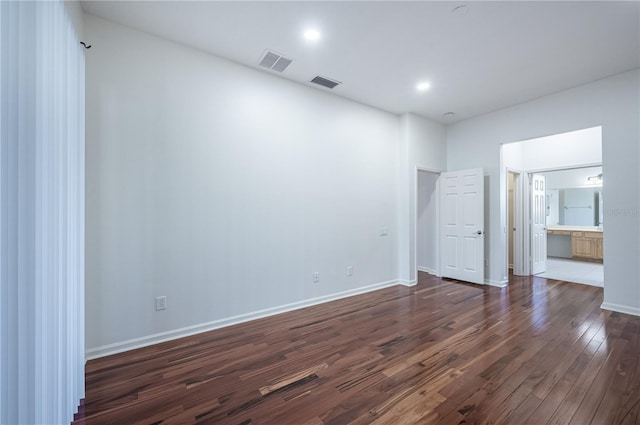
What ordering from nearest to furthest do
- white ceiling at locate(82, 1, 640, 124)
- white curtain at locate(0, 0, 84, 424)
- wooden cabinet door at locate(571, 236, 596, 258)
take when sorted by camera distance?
white curtain at locate(0, 0, 84, 424) → white ceiling at locate(82, 1, 640, 124) → wooden cabinet door at locate(571, 236, 596, 258)

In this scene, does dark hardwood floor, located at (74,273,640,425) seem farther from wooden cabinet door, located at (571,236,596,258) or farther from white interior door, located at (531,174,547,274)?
wooden cabinet door, located at (571,236,596,258)

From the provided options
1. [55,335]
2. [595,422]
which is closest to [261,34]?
[55,335]

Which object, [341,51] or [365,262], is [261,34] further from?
[365,262]

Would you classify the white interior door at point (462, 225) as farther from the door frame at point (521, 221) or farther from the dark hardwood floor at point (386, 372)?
the dark hardwood floor at point (386, 372)

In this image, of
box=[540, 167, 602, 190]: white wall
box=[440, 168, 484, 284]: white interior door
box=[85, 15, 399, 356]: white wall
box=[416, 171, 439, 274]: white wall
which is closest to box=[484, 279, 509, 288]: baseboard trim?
box=[440, 168, 484, 284]: white interior door

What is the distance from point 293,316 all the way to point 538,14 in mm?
4035

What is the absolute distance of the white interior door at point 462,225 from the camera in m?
4.78

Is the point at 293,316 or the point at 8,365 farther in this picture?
the point at 293,316

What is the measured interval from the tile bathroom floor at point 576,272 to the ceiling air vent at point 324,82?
5.63 meters

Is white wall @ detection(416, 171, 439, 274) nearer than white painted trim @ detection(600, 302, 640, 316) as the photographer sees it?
No

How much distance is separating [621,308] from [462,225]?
2238 mm

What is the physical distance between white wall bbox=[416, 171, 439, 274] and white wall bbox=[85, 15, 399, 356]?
2.18 m

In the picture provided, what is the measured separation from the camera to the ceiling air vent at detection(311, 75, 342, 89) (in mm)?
3613

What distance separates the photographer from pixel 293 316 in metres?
3.36
